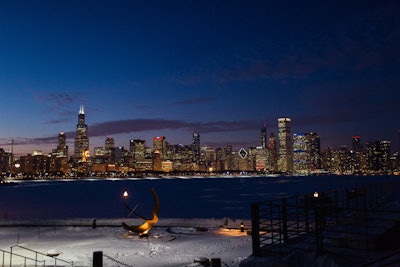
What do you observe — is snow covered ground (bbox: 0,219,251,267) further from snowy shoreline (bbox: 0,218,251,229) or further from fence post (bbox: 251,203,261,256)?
fence post (bbox: 251,203,261,256)

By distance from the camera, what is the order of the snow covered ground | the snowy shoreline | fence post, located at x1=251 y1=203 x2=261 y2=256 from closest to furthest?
fence post, located at x1=251 y1=203 x2=261 y2=256 → the snow covered ground → the snowy shoreline

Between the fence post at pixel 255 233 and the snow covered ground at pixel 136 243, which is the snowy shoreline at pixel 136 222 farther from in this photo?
the fence post at pixel 255 233

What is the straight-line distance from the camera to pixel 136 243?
24.0m

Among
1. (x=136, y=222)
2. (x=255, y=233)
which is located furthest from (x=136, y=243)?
(x=255, y=233)

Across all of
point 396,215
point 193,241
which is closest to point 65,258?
point 193,241

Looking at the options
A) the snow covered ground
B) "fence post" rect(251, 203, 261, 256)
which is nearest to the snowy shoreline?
the snow covered ground

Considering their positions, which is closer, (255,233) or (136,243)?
(255,233)

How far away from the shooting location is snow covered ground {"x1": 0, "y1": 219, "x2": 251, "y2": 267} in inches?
777

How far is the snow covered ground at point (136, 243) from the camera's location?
64.7 ft

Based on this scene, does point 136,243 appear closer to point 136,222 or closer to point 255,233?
point 136,222

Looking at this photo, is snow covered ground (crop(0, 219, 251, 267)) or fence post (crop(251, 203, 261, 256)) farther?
snow covered ground (crop(0, 219, 251, 267))

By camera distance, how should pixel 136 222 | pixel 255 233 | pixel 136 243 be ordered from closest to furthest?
pixel 255 233
pixel 136 243
pixel 136 222

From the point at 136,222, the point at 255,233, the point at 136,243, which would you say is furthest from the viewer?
the point at 136,222

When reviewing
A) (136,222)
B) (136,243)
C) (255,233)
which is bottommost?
(136,243)
